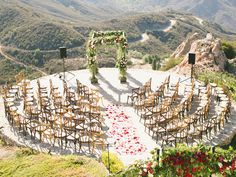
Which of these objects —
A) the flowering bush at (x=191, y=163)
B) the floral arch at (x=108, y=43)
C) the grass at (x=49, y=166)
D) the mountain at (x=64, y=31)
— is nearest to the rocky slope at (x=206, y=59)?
the floral arch at (x=108, y=43)

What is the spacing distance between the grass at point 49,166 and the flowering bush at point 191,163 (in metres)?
1.33

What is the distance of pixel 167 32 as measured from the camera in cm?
12275

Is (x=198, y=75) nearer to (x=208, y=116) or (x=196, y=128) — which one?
(x=208, y=116)

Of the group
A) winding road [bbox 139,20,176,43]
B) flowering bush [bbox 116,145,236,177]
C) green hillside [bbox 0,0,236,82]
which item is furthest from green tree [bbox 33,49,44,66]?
flowering bush [bbox 116,145,236,177]

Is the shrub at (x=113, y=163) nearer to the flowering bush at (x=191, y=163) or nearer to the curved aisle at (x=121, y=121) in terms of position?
the flowering bush at (x=191, y=163)

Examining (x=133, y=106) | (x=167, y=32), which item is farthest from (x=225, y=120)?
(x=167, y=32)

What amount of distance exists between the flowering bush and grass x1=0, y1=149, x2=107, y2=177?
1.33 metres

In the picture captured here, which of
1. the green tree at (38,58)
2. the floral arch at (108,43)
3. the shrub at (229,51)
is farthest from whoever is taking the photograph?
the green tree at (38,58)

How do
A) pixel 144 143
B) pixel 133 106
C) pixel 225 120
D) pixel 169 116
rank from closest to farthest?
pixel 144 143 → pixel 169 116 → pixel 225 120 → pixel 133 106

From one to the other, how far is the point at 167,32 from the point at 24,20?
1993 inches

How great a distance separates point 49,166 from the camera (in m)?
9.84

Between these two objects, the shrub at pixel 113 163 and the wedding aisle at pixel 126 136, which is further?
the wedding aisle at pixel 126 136

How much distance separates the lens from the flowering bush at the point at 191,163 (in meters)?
9.38

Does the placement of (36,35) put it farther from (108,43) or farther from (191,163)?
(191,163)
